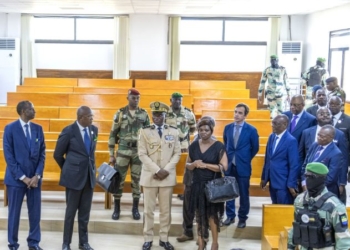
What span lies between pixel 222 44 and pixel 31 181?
315 inches

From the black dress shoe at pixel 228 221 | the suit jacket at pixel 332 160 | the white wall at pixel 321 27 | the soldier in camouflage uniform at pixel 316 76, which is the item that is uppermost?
the white wall at pixel 321 27

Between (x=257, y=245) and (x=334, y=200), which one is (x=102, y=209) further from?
(x=334, y=200)

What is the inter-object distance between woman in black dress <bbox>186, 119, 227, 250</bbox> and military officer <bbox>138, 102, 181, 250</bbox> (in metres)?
0.28

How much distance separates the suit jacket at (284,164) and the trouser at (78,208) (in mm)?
1682

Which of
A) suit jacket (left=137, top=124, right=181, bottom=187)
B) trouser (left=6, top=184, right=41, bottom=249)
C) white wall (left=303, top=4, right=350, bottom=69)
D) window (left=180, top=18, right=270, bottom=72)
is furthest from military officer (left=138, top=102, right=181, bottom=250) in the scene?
window (left=180, top=18, right=270, bottom=72)

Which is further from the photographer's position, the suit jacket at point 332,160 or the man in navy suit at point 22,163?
the man in navy suit at point 22,163

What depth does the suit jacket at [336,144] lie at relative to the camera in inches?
168

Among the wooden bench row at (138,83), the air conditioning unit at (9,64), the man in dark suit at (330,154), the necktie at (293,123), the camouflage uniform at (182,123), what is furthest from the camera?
the air conditioning unit at (9,64)

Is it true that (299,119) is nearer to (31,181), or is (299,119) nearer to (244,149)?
(244,149)

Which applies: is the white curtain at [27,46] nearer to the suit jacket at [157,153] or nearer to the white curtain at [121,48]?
the white curtain at [121,48]

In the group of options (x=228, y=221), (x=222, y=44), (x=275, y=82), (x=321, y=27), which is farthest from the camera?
(x=222, y=44)

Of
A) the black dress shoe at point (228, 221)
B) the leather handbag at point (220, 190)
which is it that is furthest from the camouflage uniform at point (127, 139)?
the leather handbag at point (220, 190)

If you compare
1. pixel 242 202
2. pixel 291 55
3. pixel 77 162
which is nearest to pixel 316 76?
pixel 291 55

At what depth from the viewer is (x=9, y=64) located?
11.2m
